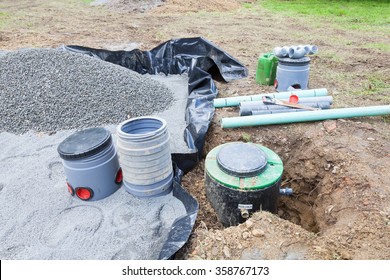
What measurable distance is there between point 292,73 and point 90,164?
2.65 meters

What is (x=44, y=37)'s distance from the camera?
718 cm

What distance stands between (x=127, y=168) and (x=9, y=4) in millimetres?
13008

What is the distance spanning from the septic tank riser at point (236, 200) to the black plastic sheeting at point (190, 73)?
184 mm

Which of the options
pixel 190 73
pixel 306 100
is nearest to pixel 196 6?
pixel 190 73

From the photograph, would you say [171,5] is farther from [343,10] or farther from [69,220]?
[69,220]

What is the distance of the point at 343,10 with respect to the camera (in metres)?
9.60

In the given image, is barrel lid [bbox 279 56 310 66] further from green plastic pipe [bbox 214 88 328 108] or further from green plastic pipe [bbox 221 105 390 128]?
green plastic pipe [bbox 221 105 390 128]

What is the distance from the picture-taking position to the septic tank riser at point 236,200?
2168 millimetres

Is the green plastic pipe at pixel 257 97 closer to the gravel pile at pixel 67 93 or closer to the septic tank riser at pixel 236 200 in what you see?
the gravel pile at pixel 67 93

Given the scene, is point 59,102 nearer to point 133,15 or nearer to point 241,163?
point 241,163

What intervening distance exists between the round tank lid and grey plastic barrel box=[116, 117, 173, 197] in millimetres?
468

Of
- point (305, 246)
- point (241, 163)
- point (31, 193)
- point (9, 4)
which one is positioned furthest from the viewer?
point (9, 4)

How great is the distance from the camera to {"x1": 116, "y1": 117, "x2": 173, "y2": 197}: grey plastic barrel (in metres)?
2.27
